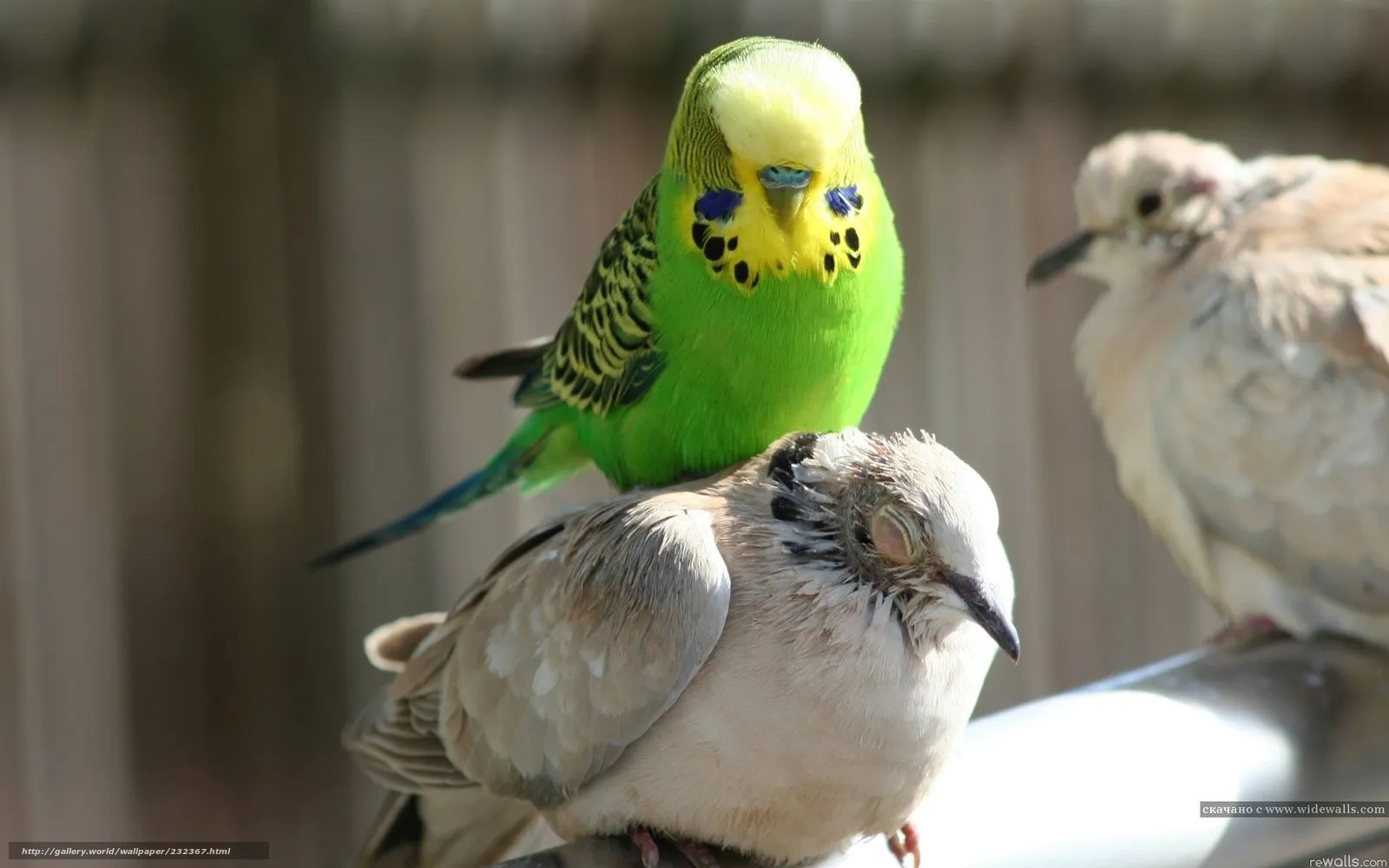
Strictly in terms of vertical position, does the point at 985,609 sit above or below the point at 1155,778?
above

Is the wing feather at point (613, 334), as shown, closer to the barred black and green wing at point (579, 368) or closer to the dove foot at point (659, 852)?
the barred black and green wing at point (579, 368)

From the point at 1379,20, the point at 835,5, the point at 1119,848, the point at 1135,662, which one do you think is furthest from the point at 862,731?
the point at 1379,20

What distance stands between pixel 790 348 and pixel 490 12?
66.7 inches

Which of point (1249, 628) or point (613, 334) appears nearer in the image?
point (613, 334)

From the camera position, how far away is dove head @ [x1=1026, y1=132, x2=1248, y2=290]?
7.80 feet

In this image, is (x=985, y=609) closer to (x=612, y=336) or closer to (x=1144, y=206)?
(x=612, y=336)

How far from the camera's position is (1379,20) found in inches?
144

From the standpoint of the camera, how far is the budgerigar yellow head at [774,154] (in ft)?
3.80

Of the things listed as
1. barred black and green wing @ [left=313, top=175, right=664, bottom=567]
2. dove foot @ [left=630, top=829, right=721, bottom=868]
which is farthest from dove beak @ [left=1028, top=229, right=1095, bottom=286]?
dove foot @ [left=630, top=829, right=721, bottom=868]

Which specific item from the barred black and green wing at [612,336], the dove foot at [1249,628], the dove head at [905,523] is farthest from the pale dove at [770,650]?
the dove foot at [1249,628]

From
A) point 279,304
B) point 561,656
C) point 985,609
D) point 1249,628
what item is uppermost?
point 279,304

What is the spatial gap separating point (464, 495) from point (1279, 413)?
1.14 metres

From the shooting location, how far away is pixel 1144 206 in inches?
96.0

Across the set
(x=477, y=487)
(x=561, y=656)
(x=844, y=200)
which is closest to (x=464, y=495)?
(x=477, y=487)
